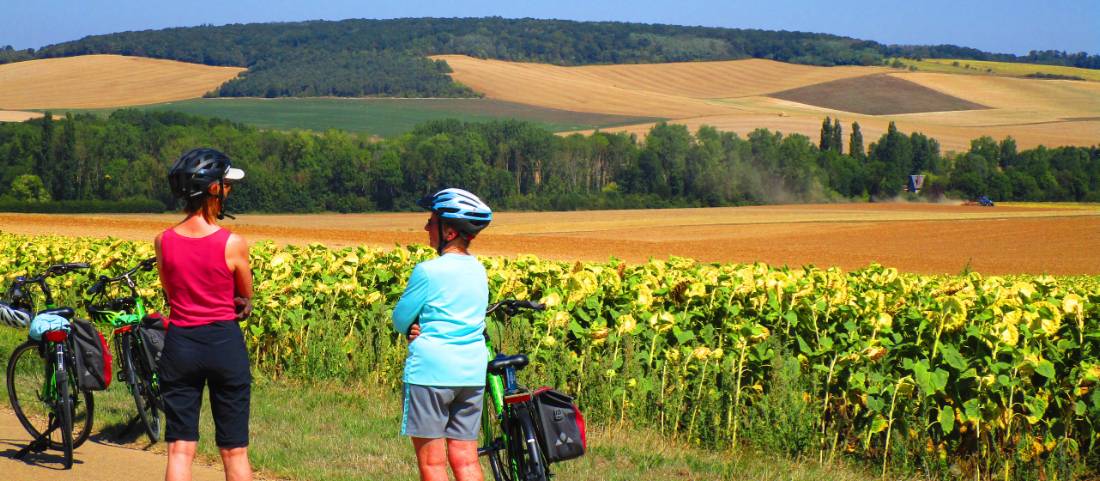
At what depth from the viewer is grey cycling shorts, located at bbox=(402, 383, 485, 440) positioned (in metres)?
4.64

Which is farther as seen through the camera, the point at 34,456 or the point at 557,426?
the point at 34,456

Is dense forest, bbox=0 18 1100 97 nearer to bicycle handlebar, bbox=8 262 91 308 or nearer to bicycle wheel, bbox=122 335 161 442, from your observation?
bicycle handlebar, bbox=8 262 91 308

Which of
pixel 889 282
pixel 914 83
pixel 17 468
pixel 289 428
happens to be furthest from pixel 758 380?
pixel 914 83

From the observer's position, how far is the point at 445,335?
4.66m

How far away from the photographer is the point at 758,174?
9475 cm

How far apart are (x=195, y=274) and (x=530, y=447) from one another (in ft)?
5.25

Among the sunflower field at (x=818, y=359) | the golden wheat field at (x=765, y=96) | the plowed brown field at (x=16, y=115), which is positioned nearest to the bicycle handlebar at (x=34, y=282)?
the sunflower field at (x=818, y=359)

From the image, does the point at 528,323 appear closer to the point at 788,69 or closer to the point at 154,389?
the point at 154,389

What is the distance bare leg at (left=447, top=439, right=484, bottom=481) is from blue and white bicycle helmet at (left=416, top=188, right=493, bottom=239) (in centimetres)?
86

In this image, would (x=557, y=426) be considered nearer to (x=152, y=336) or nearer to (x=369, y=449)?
(x=369, y=449)

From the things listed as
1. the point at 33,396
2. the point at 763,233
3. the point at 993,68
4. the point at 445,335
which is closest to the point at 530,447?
the point at 445,335

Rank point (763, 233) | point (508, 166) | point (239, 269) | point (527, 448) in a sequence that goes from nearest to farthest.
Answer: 1. point (527, 448)
2. point (239, 269)
3. point (763, 233)
4. point (508, 166)

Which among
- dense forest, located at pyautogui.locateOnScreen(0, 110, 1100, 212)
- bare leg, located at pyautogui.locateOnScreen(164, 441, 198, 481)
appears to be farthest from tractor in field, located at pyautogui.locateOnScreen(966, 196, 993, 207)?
bare leg, located at pyautogui.locateOnScreen(164, 441, 198, 481)

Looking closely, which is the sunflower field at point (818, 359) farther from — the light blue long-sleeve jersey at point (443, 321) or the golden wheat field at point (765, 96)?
the golden wheat field at point (765, 96)
